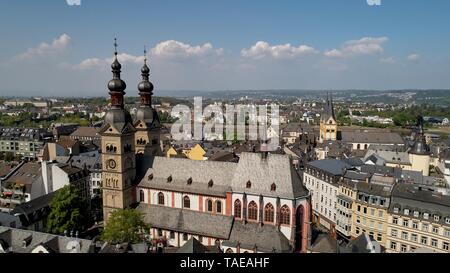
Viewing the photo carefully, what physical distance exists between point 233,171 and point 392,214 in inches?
985

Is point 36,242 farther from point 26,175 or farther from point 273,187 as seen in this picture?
point 26,175

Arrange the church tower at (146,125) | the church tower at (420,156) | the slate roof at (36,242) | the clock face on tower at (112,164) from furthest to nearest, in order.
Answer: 1. the church tower at (420,156)
2. the church tower at (146,125)
3. the clock face on tower at (112,164)
4. the slate roof at (36,242)

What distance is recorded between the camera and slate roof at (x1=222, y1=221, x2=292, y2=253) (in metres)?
44.5

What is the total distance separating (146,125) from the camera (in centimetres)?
5925

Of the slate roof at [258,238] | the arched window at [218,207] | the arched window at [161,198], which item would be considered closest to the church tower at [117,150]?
the arched window at [161,198]

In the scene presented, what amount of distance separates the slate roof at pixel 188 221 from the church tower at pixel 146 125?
10903 millimetres

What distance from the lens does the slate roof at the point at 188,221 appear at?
47.7 metres

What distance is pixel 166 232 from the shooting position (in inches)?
1996

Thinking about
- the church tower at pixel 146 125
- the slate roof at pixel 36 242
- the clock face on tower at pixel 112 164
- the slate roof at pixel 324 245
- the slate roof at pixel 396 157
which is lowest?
the slate roof at pixel 324 245

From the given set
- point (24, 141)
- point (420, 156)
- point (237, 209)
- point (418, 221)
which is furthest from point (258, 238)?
point (24, 141)

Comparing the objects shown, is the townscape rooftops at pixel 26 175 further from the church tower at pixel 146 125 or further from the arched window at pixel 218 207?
the arched window at pixel 218 207
